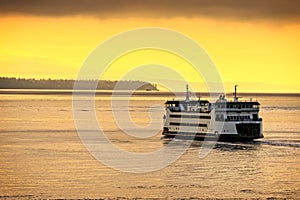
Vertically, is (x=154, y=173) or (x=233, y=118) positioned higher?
(x=233, y=118)

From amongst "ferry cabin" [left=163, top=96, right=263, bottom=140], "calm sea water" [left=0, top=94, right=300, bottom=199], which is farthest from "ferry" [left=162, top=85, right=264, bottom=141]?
"calm sea water" [left=0, top=94, right=300, bottom=199]

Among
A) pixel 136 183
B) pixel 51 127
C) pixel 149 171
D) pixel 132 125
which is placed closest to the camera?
pixel 136 183

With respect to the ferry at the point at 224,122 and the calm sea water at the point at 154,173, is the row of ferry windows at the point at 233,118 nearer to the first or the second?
the ferry at the point at 224,122

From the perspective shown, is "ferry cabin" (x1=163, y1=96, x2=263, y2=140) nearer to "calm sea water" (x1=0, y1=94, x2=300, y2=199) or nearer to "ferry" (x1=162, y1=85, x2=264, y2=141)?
"ferry" (x1=162, y1=85, x2=264, y2=141)

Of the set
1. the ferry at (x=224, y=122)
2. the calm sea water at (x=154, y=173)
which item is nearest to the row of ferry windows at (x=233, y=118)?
the ferry at (x=224, y=122)

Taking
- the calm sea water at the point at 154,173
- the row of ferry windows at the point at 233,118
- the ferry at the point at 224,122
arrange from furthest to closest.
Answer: the ferry at the point at 224,122, the row of ferry windows at the point at 233,118, the calm sea water at the point at 154,173

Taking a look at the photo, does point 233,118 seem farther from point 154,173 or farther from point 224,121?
point 154,173

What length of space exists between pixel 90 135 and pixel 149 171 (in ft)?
138

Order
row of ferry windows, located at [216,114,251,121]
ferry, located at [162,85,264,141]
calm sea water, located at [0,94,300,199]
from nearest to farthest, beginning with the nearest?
calm sea water, located at [0,94,300,199], row of ferry windows, located at [216,114,251,121], ferry, located at [162,85,264,141]

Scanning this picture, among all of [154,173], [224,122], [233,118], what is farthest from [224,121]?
[154,173]

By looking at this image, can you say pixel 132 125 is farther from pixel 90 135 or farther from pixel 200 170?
pixel 200 170

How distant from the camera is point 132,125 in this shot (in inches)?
5266

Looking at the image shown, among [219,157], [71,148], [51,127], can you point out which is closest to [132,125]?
[51,127]

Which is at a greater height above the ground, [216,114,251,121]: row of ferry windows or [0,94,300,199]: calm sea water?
[216,114,251,121]: row of ferry windows
